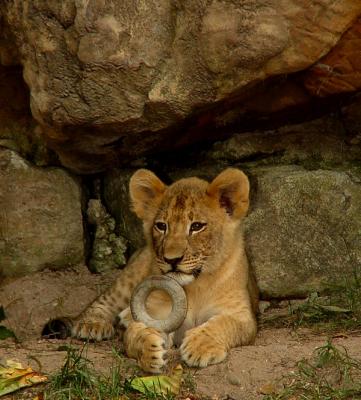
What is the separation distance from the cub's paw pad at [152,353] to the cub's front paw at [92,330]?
2.79ft

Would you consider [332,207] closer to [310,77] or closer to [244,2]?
[310,77]

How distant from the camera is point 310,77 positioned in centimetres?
539

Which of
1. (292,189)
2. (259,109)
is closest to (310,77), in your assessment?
(259,109)

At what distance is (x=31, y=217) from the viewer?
6.08 metres

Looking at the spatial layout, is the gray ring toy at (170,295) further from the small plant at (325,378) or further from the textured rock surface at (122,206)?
the textured rock surface at (122,206)

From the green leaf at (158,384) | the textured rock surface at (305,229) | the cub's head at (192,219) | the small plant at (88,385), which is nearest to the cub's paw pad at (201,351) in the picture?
the green leaf at (158,384)

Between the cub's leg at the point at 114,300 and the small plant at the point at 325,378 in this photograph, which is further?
the cub's leg at the point at 114,300

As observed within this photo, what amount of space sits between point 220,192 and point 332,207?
83 centimetres

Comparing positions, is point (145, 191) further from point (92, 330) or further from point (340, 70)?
point (340, 70)

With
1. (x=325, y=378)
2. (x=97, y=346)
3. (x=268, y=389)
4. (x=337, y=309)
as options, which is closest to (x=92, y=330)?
(x=97, y=346)

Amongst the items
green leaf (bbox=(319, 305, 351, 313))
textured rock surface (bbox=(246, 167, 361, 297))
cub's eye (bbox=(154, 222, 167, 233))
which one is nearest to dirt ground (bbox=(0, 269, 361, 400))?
green leaf (bbox=(319, 305, 351, 313))

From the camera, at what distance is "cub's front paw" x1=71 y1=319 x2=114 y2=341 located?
555cm

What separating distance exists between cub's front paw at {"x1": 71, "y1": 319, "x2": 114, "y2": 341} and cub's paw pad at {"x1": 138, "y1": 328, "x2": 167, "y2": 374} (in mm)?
851

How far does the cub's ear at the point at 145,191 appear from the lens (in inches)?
216
